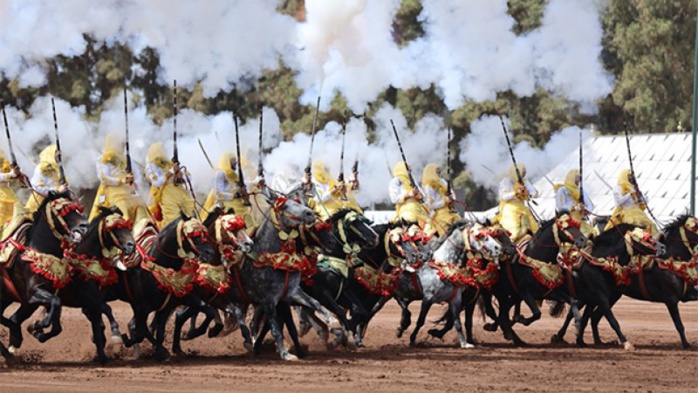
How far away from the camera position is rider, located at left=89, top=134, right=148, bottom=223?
20.2 metres

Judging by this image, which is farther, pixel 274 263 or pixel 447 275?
pixel 447 275

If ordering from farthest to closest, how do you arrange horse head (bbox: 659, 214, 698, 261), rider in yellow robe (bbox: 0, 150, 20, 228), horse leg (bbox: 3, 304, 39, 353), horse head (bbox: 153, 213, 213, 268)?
horse head (bbox: 659, 214, 698, 261) → rider in yellow robe (bbox: 0, 150, 20, 228) → horse leg (bbox: 3, 304, 39, 353) → horse head (bbox: 153, 213, 213, 268)

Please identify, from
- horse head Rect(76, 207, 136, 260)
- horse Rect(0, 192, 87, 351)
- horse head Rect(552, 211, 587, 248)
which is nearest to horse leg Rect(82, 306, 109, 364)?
horse Rect(0, 192, 87, 351)

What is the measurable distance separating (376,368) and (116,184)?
538cm

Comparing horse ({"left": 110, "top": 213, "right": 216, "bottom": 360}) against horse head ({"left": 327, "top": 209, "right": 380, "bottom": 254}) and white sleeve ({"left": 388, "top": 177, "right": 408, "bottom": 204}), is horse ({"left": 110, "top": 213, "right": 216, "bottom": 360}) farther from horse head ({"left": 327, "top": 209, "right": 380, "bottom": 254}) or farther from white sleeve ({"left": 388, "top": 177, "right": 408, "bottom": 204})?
white sleeve ({"left": 388, "top": 177, "right": 408, "bottom": 204})

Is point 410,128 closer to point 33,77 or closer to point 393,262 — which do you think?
point 33,77

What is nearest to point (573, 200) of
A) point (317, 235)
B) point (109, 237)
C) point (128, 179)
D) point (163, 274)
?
point (317, 235)

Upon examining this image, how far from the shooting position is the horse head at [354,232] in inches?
779

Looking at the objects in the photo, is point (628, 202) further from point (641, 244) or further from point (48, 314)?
point (48, 314)

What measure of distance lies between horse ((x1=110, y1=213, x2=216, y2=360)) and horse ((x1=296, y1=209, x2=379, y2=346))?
2304mm

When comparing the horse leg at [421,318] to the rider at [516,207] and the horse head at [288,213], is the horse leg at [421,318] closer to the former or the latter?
the rider at [516,207]

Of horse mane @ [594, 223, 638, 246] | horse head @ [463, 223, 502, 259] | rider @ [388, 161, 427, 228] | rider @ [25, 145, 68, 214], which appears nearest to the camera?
rider @ [25, 145, 68, 214]

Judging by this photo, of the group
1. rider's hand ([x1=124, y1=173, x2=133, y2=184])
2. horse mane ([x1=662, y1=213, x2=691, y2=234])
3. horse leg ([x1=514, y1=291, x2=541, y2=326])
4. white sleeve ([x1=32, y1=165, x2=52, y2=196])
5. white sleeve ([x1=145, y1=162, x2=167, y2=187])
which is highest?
white sleeve ([x1=145, y1=162, x2=167, y2=187])

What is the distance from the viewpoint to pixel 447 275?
68.5ft
